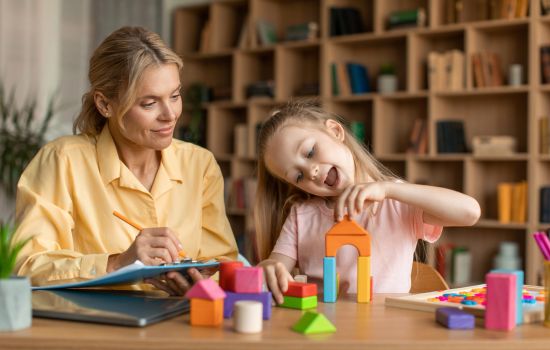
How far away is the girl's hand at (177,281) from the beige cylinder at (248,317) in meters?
0.37

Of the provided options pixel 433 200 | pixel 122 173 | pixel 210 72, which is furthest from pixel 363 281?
pixel 210 72

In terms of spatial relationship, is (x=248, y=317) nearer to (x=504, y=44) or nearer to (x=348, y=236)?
(x=348, y=236)

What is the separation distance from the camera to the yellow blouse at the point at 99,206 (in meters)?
1.57

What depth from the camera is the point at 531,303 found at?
128 centimetres

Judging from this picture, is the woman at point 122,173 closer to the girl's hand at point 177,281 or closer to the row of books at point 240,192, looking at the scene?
the girl's hand at point 177,281

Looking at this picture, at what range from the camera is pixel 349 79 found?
16.7 ft

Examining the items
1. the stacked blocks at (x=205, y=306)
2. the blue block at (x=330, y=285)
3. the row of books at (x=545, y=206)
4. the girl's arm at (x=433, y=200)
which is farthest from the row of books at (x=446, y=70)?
the stacked blocks at (x=205, y=306)

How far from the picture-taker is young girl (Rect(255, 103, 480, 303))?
→ 156 centimetres

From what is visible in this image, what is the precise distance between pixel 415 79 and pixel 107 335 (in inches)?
159

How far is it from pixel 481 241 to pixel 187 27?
307 cm

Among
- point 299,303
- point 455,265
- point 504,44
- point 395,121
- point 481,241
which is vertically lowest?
point 455,265

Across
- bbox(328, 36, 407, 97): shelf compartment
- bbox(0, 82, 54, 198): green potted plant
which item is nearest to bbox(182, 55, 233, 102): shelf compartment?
bbox(328, 36, 407, 97): shelf compartment

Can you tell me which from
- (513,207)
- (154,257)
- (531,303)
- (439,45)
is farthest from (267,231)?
(439,45)

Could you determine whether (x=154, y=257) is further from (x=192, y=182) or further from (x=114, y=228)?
(x=192, y=182)
